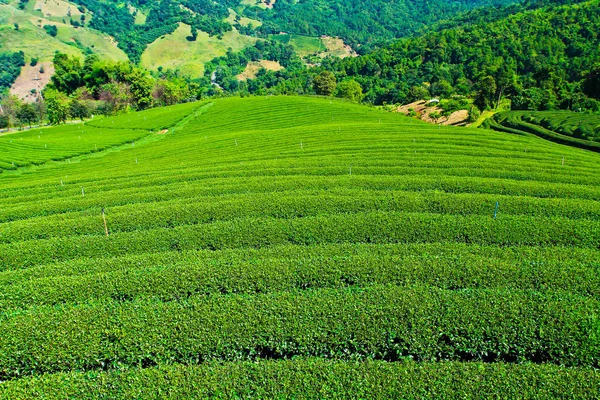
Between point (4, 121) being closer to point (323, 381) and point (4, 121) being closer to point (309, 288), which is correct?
point (309, 288)

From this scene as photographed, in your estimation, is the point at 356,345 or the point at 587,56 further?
the point at 587,56

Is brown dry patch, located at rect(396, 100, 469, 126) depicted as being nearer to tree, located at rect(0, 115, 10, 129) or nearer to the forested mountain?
the forested mountain

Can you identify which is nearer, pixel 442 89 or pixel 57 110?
pixel 57 110

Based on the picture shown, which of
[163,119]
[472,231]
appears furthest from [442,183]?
[163,119]

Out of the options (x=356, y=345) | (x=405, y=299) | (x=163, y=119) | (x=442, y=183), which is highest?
(x=163, y=119)

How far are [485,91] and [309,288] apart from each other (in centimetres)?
8347

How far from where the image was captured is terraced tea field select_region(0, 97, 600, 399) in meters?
9.34

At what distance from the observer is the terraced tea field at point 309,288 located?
9.34 metres

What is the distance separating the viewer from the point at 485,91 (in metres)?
79.9

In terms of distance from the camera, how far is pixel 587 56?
120 metres

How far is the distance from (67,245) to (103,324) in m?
8.08

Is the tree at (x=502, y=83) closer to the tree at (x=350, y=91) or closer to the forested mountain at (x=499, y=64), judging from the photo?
the forested mountain at (x=499, y=64)

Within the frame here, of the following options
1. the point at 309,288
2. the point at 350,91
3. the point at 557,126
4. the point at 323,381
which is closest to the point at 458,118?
the point at 557,126

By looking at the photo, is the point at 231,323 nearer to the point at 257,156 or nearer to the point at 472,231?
the point at 472,231
